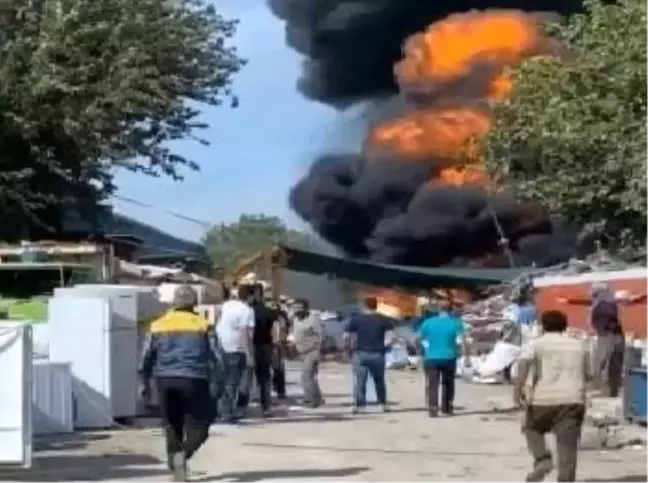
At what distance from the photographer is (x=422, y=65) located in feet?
251

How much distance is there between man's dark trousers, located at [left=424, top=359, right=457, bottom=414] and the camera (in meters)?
22.8

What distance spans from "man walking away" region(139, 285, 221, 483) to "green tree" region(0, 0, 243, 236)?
2098 centimetres

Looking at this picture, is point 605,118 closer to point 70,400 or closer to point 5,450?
point 70,400

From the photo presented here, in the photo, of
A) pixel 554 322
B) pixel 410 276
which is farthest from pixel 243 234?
pixel 554 322

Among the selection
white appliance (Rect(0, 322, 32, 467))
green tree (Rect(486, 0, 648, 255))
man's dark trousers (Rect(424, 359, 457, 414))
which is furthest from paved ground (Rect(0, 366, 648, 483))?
green tree (Rect(486, 0, 648, 255))

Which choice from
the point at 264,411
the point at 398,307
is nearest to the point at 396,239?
the point at 398,307

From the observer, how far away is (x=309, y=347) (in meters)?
24.0

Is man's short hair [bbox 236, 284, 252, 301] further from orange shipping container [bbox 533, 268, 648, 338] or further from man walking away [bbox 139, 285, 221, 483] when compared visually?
orange shipping container [bbox 533, 268, 648, 338]

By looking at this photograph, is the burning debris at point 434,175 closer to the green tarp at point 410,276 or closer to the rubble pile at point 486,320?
the green tarp at point 410,276

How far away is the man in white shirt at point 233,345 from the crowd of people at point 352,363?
12mm

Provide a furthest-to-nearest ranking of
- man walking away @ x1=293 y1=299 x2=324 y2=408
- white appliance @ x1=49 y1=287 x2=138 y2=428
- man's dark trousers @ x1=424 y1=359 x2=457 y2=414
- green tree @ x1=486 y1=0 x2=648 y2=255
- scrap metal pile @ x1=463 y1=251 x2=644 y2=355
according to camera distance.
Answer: scrap metal pile @ x1=463 y1=251 x2=644 y2=355 → green tree @ x1=486 y1=0 x2=648 y2=255 → man walking away @ x1=293 y1=299 x2=324 y2=408 → man's dark trousers @ x1=424 y1=359 x2=457 y2=414 → white appliance @ x1=49 y1=287 x2=138 y2=428

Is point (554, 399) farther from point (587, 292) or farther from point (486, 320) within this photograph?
point (486, 320)

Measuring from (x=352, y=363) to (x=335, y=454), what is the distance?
6.77 metres

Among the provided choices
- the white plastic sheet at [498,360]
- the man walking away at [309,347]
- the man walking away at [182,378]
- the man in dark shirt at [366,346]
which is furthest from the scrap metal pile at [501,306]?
the man walking away at [182,378]
